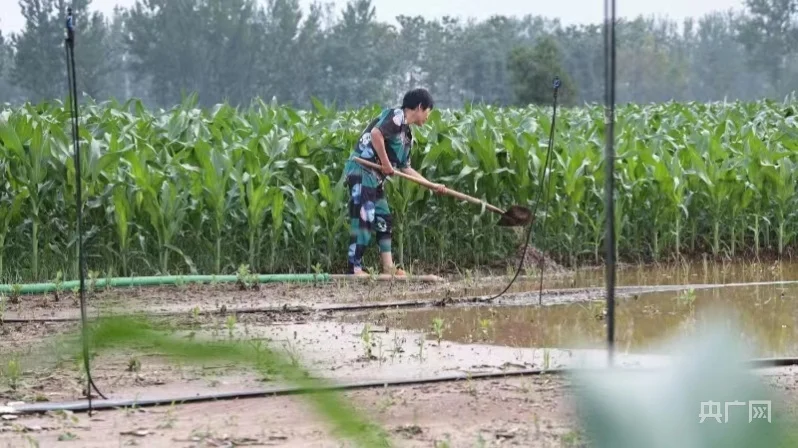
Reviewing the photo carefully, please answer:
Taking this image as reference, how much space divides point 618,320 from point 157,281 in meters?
3.14

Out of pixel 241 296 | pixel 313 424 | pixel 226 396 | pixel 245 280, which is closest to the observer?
pixel 313 424

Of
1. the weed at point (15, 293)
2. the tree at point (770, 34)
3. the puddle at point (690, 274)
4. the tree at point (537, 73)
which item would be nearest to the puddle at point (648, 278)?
the puddle at point (690, 274)

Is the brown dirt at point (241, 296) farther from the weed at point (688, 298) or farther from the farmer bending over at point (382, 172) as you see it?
the weed at point (688, 298)

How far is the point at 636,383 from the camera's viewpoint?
41cm

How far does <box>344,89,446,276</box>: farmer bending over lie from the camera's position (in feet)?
25.4

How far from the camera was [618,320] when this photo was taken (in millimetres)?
6367

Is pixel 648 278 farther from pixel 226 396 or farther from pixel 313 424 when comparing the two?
pixel 313 424

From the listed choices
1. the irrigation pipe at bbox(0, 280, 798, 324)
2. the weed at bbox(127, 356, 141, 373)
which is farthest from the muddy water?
the weed at bbox(127, 356, 141, 373)

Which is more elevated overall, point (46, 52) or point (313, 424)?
point (46, 52)

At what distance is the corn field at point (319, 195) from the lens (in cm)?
820

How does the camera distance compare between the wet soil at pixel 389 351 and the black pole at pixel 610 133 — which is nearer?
the black pole at pixel 610 133

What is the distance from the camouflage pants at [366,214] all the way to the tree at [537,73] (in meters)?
26.9

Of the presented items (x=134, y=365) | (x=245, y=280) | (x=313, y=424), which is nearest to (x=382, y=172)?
(x=245, y=280)

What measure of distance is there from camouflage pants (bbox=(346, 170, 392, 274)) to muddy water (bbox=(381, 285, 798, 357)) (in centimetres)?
160
